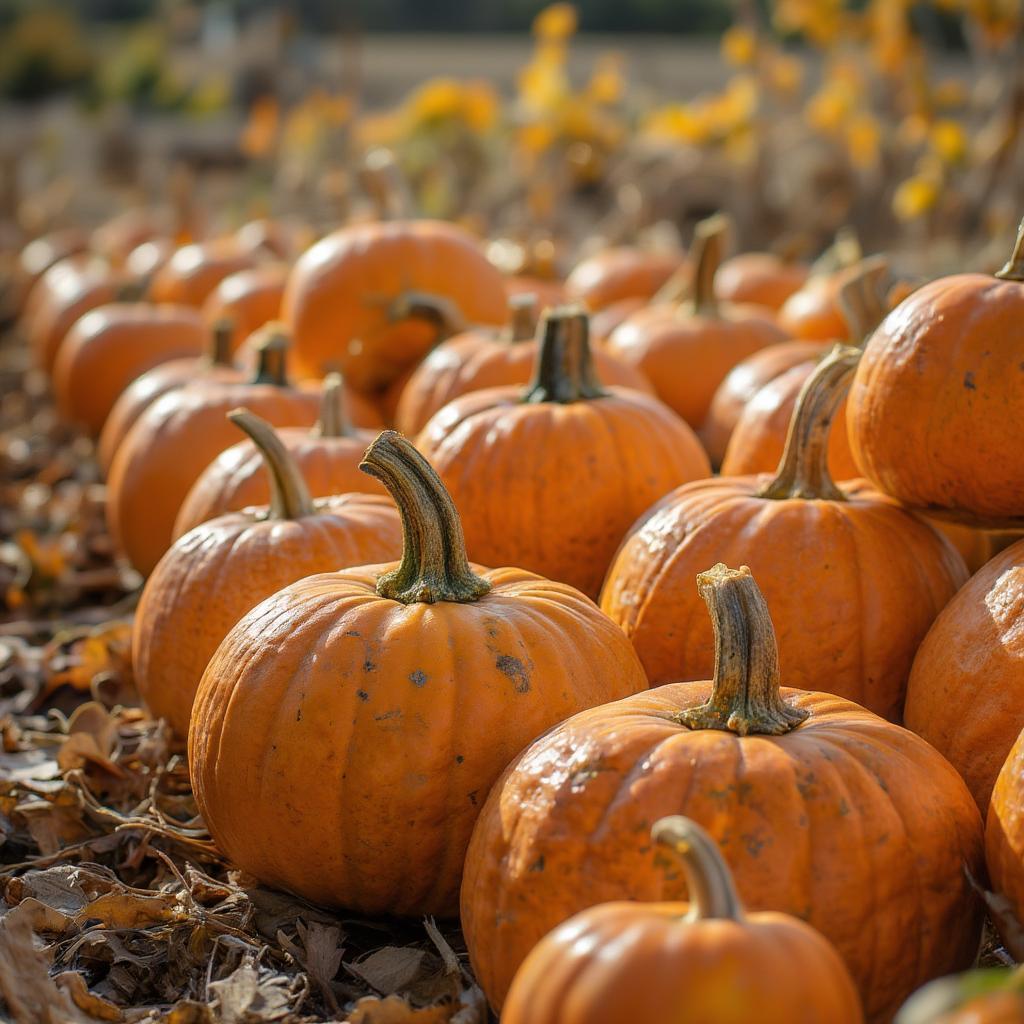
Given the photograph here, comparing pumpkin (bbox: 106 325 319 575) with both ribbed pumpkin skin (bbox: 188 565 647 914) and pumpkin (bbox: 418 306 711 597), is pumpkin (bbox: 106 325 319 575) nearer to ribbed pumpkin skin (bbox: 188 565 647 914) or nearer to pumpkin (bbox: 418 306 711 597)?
pumpkin (bbox: 418 306 711 597)

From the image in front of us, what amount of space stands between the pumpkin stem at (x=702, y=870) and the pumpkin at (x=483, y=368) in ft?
7.74

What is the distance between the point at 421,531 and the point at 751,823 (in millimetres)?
754

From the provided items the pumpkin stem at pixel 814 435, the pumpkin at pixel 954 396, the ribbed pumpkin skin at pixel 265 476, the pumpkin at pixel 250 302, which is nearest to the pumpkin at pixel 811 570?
the pumpkin stem at pixel 814 435

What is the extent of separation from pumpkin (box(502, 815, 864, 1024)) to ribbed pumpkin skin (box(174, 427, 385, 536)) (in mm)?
1858

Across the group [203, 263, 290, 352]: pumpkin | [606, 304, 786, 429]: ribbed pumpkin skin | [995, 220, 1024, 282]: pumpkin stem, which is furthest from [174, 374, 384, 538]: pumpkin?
[203, 263, 290, 352]: pumpkin

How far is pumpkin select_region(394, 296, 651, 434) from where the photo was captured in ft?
12.4

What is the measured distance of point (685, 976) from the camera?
1430 millimetres

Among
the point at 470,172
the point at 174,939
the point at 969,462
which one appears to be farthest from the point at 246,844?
the point at 470,172

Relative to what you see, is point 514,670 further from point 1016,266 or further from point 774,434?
point 774,434

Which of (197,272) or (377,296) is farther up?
(377,296)

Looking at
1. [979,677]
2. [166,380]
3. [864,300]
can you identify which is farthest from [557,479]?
[166,380]

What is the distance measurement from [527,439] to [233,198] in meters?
13.9

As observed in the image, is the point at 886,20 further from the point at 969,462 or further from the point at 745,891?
the point at 745,891

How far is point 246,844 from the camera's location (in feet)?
7.42
